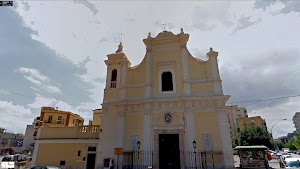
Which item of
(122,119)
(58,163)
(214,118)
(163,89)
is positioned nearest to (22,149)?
(58,163)

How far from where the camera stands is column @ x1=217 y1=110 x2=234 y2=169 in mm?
13570

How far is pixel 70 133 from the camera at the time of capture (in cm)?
1747

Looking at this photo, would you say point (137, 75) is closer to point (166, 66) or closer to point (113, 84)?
point (113, 84)

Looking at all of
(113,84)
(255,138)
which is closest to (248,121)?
(255,138)

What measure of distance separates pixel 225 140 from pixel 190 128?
106 inches

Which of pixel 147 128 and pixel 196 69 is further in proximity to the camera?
pixel 196 69

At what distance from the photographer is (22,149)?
50.6 meters

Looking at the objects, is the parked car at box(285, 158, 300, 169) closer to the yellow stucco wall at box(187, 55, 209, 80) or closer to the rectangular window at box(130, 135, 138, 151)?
the yellow stucco wall at box(187, 55, 209, 80)

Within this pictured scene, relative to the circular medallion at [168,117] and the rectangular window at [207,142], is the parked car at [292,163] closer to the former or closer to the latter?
the rectangular window at [207,142]

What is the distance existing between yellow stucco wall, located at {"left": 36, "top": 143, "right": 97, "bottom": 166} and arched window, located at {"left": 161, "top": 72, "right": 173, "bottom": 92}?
8.24m

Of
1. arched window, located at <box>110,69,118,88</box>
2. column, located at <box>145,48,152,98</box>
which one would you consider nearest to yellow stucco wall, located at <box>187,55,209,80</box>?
column, located at <box>145,48,152,98</box>

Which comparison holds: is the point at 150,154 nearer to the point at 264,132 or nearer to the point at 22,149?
the point at 264,132

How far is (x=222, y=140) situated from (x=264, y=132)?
25.0 metres

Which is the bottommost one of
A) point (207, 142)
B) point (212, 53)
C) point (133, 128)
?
point (207, 142)
